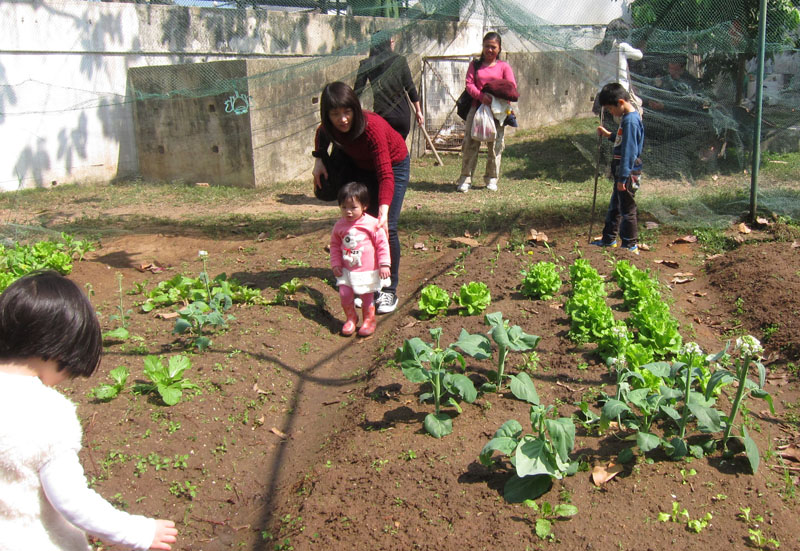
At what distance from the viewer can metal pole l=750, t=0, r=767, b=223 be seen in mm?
6164

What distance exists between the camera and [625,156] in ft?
19.7

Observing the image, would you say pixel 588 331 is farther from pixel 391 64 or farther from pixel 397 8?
pixel 397 8

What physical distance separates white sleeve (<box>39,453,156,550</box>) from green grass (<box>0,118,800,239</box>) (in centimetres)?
568

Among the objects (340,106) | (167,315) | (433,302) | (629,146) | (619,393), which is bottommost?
(167,315)

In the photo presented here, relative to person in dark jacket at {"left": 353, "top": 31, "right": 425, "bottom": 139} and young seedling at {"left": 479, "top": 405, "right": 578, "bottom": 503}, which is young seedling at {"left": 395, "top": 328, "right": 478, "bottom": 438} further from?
person in dark jacket at {"left": 353, "top": 31, "right": 425, "bottom": 139}

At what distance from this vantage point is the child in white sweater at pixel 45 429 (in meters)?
1.74

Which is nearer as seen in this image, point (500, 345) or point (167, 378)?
point (500, 345)

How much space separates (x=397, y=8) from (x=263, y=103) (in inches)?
116

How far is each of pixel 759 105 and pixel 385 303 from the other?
4.04 metres

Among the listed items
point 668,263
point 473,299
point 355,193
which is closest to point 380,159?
point 355,193

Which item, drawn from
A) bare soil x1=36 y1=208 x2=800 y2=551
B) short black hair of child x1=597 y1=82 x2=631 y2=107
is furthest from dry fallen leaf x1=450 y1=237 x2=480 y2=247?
short black hair of child x1=597 y1=82 x2=631 y2=107

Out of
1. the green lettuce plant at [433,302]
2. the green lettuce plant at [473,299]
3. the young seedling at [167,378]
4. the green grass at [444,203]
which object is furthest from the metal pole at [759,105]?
the young seedling at [167,378]

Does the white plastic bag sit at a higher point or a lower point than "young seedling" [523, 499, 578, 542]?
higher

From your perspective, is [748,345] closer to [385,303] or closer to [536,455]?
[536,455]
